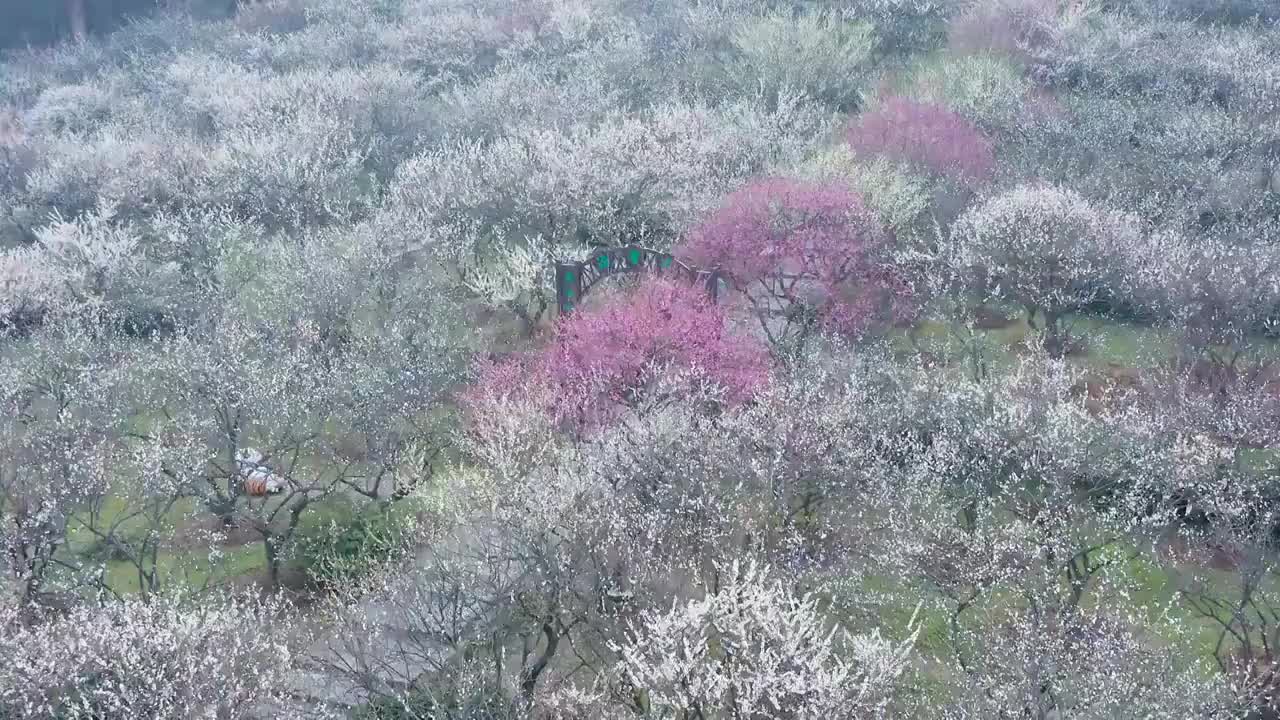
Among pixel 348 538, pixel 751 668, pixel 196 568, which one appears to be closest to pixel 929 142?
pixel 348 538

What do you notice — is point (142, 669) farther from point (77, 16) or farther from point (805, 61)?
point (77, 16)

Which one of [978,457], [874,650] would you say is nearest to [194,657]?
[874,650]

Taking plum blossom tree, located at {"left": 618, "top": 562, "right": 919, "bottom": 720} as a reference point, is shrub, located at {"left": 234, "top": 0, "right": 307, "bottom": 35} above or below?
above

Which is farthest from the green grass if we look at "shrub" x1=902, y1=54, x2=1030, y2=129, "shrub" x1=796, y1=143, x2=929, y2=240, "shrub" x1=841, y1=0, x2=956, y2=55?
"shrub" x1=841, y1=0, x2=956, y2=55

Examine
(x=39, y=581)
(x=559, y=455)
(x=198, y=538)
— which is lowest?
(x=198, y=538)

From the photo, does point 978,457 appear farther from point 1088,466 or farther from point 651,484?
point 651,484

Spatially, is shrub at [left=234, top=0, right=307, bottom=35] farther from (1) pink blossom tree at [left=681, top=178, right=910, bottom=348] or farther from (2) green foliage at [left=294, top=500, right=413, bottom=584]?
(2) green foliage at [left=294, top=500, right=413, bottom=584]

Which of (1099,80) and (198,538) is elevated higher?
(1099,80)
